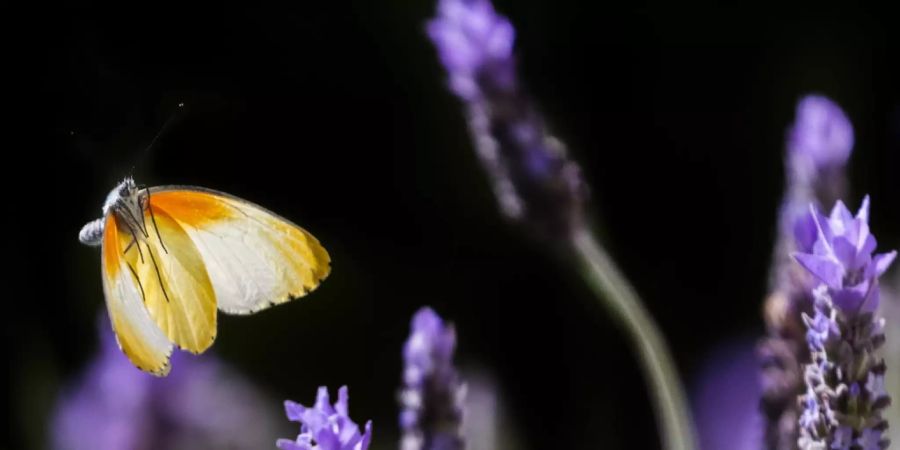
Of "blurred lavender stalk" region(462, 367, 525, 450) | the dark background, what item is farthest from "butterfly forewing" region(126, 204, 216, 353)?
the dark background

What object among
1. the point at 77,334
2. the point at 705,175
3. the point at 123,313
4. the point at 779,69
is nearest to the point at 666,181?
the point at 705,175

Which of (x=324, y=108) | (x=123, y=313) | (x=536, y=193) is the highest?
(x=324, y=108)

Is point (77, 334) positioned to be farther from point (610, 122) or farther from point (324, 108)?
point (610, 122)

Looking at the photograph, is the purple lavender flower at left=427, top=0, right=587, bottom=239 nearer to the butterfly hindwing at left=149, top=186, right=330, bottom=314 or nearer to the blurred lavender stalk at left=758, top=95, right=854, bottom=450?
the blurred lavender stalk at left=758, top=95, right=854, bottom=450

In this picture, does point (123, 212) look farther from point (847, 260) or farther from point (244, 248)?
point (847, 260)

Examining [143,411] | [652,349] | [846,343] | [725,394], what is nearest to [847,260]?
[846,343]
